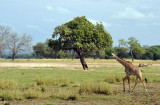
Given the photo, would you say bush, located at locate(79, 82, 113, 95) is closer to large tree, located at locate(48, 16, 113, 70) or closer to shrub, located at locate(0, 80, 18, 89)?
shrub, located at locate(0, 80, 18, 89)

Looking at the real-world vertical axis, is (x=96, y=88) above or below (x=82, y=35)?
below

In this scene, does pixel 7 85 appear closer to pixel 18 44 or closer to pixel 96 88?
pixel 96 88

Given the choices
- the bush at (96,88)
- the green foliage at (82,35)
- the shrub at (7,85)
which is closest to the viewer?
the bush at (96,88)

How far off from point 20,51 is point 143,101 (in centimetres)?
7587

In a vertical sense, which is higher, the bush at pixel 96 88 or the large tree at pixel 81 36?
the large tree at pixel 81 36

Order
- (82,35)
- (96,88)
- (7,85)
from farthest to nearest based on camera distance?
(82,35), (7,85), (96,88)

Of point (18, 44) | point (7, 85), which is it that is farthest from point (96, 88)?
point (18, 44)

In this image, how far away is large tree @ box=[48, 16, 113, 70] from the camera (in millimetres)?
36031

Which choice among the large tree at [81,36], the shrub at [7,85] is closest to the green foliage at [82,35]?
the large tree at [81,36]

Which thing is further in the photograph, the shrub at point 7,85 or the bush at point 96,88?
the shrub at point 7,85

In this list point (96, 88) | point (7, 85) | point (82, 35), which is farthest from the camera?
point (82, 35)

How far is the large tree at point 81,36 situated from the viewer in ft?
118

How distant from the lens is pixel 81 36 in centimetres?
3653

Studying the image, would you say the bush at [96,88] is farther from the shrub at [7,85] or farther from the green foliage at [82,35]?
the green foliage at [82,35]
